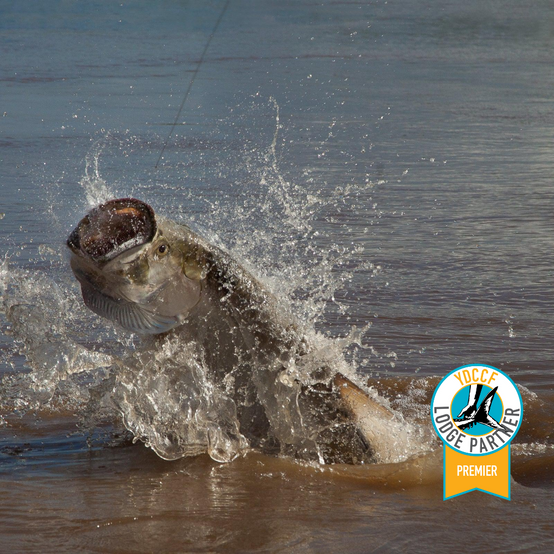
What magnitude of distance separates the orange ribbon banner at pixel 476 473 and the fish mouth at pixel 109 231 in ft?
4.25

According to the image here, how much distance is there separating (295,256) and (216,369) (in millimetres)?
2733

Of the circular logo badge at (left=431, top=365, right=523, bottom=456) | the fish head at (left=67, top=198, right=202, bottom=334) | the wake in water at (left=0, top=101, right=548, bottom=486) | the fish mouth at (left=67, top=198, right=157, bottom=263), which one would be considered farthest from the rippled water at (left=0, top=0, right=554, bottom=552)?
the fish mouth at (left=67, top=198, right=157, bottom=263)

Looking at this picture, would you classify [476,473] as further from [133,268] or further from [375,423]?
[133,268]

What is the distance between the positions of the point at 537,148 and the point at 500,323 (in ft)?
17.1

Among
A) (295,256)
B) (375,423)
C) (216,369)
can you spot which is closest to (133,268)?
(216,369)

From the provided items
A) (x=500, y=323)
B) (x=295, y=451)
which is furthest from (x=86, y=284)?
(x=500, y=323)

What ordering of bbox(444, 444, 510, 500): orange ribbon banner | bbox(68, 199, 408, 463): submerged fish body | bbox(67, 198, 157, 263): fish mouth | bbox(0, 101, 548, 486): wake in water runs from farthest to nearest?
bbox(0, 101, 548, 486): wake in water → bbox(444, 444, 510, 500): orange ribbon banner → bbox(68, 199, 408, 463): submerged fish body → bbox(67, 198, 157, 263): fish mouth

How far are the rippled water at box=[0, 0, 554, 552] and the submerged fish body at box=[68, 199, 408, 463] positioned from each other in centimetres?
11

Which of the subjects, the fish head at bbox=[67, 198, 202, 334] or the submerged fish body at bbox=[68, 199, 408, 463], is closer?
the fish head at bbox=[67, 198, 202, 334]

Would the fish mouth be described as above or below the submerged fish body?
above

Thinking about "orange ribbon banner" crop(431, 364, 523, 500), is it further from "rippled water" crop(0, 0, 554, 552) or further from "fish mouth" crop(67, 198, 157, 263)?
"fish mouth" crop(67, 198, 157, 263)

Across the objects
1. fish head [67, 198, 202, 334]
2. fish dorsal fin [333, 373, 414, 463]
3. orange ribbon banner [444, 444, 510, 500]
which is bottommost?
orange ribbon banner [444, 444, 510, 500]

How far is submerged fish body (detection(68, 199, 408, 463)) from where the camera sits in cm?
271

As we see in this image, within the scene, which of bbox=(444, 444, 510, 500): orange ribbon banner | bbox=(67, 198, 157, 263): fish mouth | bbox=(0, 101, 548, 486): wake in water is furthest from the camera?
bbox=(0, 101, 548, 486): wake in water
